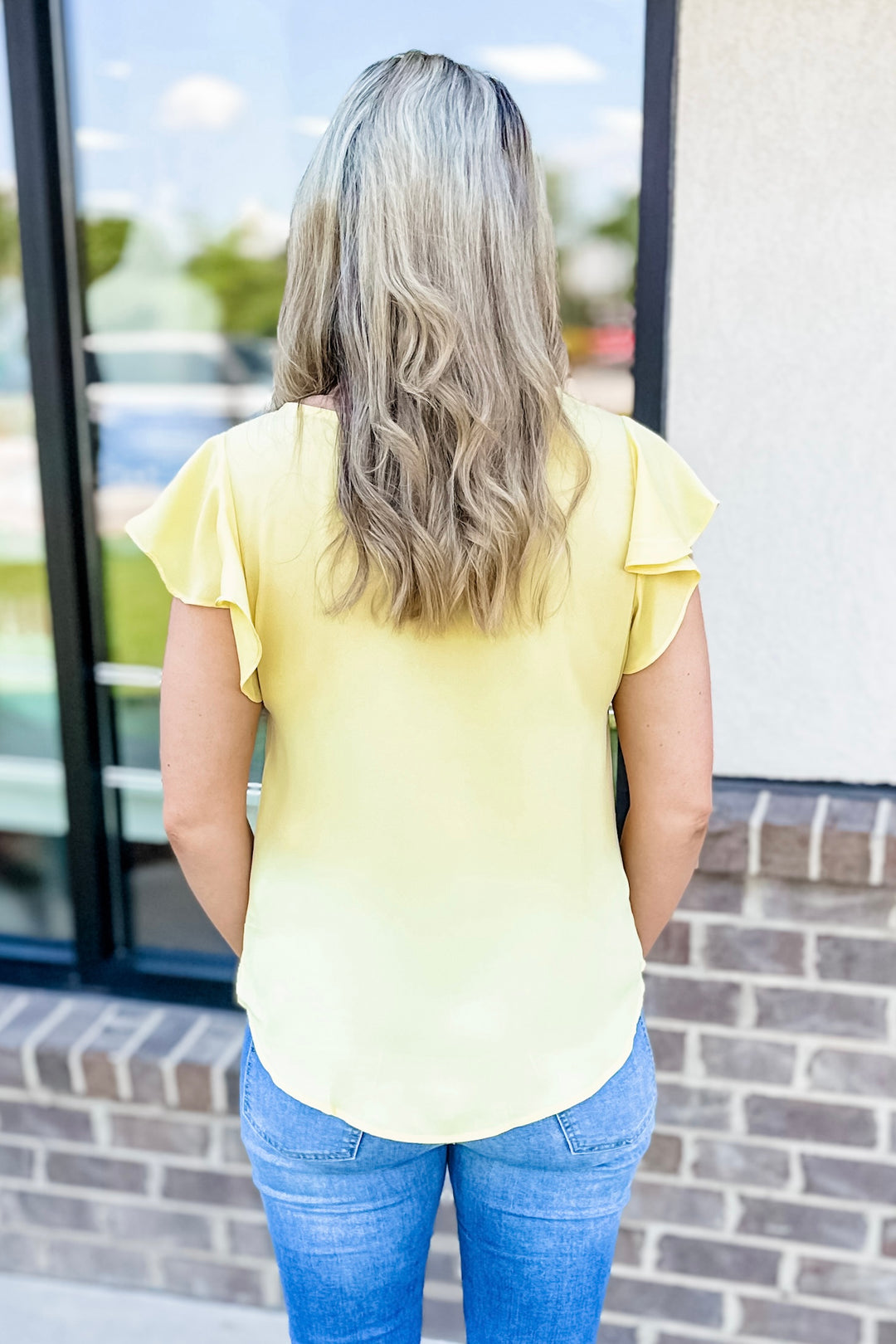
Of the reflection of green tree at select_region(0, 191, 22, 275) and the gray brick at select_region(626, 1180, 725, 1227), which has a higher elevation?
the reflection of green tree at select_region(0, 191, 22, 275)

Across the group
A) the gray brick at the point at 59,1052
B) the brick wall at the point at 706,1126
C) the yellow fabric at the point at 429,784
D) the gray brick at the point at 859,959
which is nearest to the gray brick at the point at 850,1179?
the brick wall at the point at 706,1126

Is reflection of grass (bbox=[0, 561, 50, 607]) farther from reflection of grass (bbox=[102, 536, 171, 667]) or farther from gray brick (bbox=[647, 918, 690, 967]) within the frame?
gray brick (bbox=[647, 918, 690, 967])

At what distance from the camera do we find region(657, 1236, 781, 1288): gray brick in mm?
2064

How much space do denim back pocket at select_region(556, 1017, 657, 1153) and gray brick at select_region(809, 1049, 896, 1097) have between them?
82 cm

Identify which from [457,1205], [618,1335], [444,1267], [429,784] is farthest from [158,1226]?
[429,784]

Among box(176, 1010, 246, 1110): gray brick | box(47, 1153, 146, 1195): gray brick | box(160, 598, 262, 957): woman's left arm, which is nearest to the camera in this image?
box(160, 598, 262, 957): woman's left arm

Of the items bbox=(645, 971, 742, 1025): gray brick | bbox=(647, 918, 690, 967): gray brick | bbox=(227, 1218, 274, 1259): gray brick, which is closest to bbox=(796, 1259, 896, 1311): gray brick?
bbox=(645, 971, 742, 1025): gray brick

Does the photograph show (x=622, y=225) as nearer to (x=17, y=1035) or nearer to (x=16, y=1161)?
(x=17, y=1035)

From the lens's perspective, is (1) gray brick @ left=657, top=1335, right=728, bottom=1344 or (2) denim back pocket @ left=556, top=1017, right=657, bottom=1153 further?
(1) gray brick @ left=657, top=1335, right=728, bottom=1344

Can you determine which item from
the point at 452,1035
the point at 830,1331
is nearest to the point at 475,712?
the point at 452,1035

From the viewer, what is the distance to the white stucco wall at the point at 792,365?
174cm

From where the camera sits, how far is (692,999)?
6.56 ft

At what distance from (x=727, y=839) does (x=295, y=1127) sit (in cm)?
95

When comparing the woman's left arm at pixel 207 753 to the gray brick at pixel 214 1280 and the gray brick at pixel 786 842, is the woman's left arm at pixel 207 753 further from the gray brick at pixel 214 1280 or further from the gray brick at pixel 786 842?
the gray brick at pixel 214 1280
